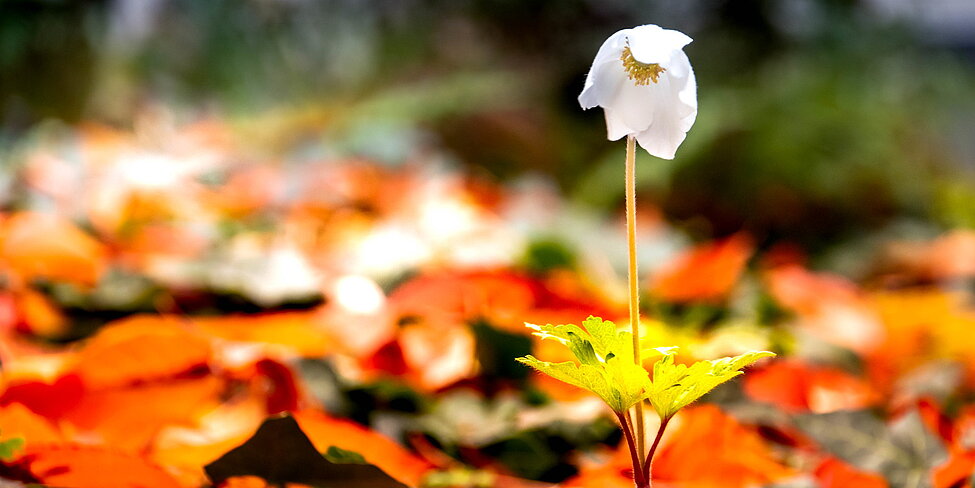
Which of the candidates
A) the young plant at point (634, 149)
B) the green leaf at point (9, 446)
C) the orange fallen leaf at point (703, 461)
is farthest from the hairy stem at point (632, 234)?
the green leaf at point (9, 446)

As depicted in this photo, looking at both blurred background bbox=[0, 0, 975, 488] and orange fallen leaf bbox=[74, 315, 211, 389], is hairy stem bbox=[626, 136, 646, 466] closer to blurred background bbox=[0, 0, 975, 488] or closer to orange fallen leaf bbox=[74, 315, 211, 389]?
blurred background bbox=[0, 0, 975, 488]

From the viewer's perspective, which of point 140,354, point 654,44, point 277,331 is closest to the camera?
point 654,44

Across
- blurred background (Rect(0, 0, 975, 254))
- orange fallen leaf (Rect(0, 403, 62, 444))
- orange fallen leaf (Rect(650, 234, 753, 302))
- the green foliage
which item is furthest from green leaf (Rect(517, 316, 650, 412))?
blurred background (Rect(0, 0, 975, 254))

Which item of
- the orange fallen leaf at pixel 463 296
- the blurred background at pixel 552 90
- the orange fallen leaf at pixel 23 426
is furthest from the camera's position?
the blurred background at pixel 552 90

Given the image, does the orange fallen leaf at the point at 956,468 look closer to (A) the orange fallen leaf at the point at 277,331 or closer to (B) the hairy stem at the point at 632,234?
(B) the hairy stem at the point at 632,234

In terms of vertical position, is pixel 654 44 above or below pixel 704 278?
below

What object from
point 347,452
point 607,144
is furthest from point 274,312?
point 607,144

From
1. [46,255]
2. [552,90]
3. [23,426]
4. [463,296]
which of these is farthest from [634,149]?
[552,90]

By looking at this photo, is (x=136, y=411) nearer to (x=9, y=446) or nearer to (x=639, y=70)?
(x=9, y=446)

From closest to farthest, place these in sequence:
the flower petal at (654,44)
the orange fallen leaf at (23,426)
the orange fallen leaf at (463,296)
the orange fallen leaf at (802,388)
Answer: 1. the flower petal at (654,44)
2. the orange fallen leaf at (23,426)
3. the orange fallen leaf at (802,388)
4. the orange fallen leaf at (463,296)
